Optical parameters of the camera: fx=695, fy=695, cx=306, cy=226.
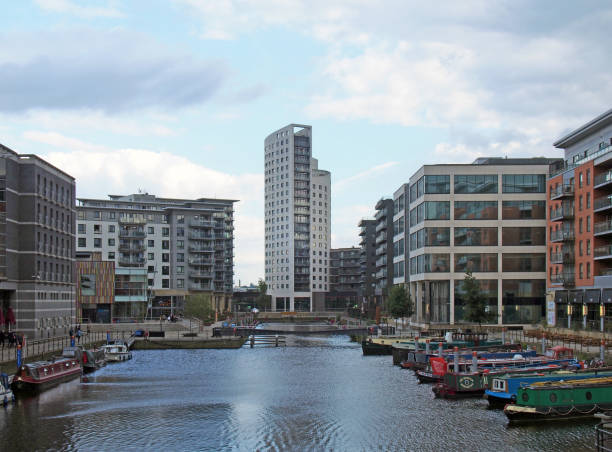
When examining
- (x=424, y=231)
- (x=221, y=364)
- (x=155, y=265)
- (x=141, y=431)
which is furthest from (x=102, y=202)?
(x=141, y=431)

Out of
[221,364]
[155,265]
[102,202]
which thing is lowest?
[221,364]

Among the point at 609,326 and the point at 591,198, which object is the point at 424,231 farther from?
the point at 609,326

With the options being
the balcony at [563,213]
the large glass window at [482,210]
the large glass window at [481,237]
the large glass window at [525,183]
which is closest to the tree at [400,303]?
the large glass window at [481,237]

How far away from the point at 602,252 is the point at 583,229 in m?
6.74

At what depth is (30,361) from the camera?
59.0m

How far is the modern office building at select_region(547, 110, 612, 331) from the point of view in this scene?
80938 millimetres

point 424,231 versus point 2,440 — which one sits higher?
point 424,231

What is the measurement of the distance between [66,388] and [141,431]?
18.8 metres

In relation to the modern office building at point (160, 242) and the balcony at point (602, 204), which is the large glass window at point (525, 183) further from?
the modern office building at point (160, 242)

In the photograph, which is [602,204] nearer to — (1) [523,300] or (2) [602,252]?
(2) [602,252]

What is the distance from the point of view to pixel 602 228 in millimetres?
81812

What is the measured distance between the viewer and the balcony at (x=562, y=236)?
298 ft

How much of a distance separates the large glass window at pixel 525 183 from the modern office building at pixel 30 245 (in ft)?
213

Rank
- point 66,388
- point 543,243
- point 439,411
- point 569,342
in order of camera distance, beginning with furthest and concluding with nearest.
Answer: point 543,243 < point 569,342 < point 66,388 < point 439,411
